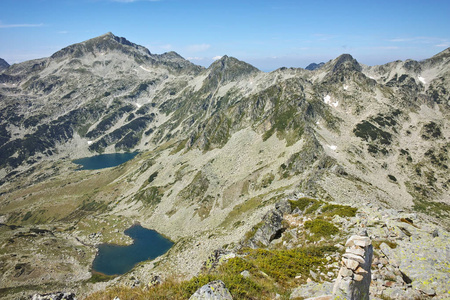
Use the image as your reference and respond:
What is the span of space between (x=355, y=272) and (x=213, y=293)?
8.03 m

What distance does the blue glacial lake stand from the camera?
313ft

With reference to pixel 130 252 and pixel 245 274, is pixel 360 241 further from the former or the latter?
pixel 130 252

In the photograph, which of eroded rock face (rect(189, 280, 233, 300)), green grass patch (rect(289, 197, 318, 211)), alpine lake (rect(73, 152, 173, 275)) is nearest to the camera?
eroded rock face (rect(189, 280, 233, 300))

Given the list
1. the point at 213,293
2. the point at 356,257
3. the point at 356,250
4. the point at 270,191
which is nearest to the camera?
the point at 356,257

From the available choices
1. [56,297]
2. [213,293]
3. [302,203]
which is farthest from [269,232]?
[56,297]

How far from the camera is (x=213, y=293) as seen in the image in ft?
45.8

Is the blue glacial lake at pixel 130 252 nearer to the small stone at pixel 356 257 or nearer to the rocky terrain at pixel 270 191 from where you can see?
the rocky terrain at pixel 270 191

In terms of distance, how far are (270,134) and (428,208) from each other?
7770 cm

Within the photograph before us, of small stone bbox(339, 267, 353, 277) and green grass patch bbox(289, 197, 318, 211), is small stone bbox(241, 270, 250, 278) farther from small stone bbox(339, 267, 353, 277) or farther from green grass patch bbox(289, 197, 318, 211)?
green grass patch bbox(289, 197, 318, 211)

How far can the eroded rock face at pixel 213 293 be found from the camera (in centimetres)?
1368

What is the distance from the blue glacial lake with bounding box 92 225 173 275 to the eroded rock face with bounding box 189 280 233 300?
304ft

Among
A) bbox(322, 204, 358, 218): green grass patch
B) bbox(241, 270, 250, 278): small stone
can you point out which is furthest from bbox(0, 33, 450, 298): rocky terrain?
bbox(241, 270, 250, 278): small stone

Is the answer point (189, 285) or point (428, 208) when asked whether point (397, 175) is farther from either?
point (189, 285)

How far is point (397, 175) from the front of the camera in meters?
122
